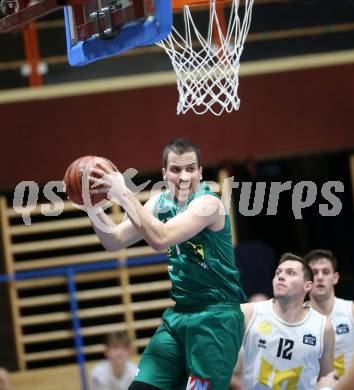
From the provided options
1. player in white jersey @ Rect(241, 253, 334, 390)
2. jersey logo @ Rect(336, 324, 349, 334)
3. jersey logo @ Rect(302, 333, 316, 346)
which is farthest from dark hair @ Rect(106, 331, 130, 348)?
jersey logo @ Rect(302, 333, 316, 346)

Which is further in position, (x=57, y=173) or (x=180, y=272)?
(x=57, y=173)

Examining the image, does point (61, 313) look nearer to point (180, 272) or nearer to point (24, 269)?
point (24, 269)

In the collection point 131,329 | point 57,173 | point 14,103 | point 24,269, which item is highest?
point 14,103

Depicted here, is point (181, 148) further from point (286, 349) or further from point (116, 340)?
point (116, 340)

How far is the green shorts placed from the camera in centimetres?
492

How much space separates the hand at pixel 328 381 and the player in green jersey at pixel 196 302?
92 cm

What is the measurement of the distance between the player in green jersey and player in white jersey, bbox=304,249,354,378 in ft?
6.12

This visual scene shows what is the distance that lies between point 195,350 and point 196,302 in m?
0.24

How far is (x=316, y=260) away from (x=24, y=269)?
4412 mm

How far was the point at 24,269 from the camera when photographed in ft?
34.2

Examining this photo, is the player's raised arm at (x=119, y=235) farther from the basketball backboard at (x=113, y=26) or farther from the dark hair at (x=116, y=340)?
the dark hair at (x=116, y=340)

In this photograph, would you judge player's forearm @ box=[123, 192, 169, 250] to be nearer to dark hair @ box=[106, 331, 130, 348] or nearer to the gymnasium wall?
dark hair @ box=[106, 331, 130, 348]

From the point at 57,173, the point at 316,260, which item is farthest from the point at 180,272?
the point at 57,173

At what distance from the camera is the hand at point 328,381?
5734mm
